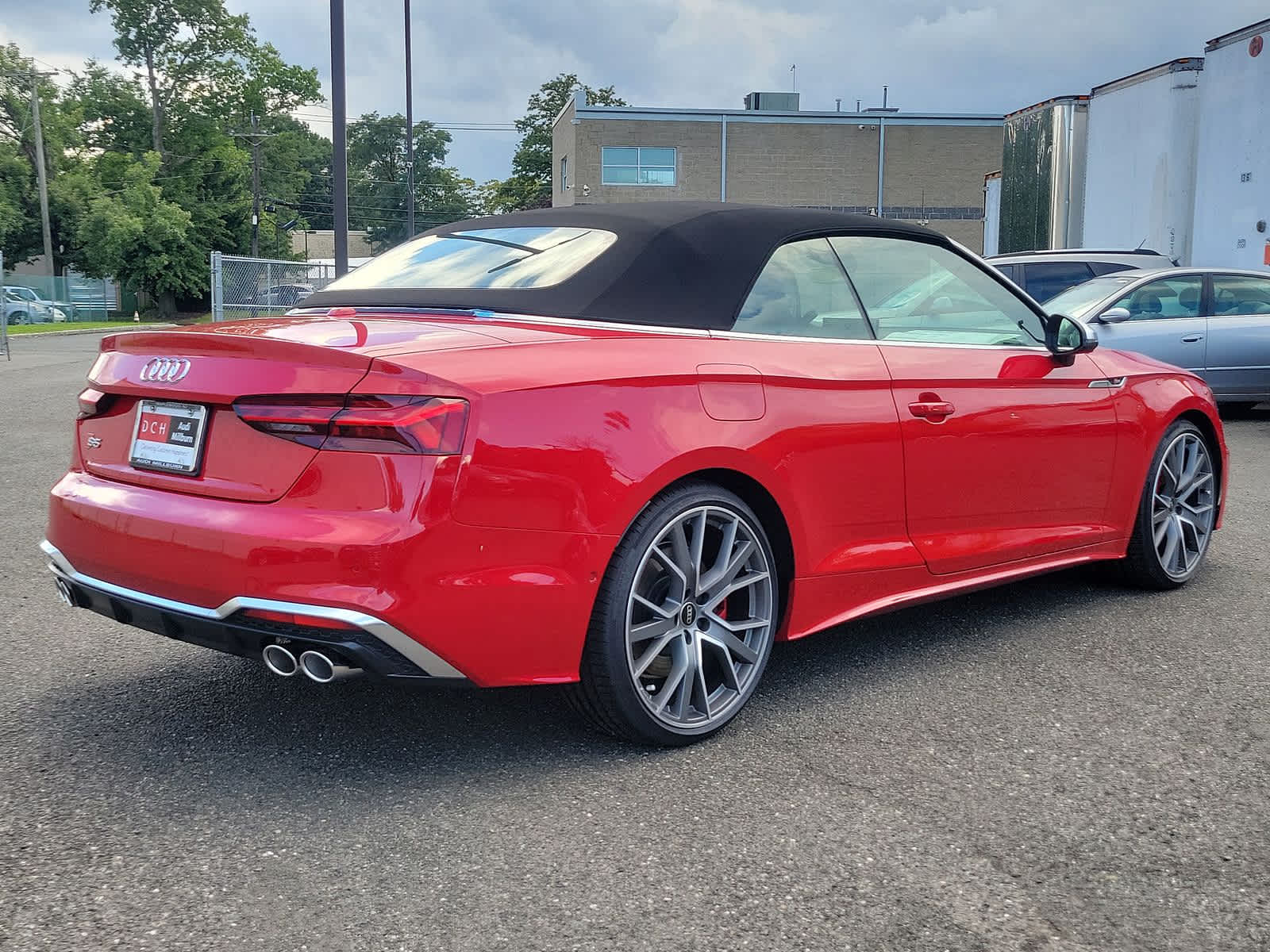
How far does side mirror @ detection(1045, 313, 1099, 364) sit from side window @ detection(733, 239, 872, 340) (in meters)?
1.04

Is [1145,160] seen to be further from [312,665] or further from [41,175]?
[41,175]

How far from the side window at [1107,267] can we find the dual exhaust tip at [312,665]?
11.6 m

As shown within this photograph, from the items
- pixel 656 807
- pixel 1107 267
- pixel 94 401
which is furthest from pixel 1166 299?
pixel 94 401

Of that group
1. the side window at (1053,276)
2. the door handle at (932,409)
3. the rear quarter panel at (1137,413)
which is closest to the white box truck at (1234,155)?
the side window at (1053,276)

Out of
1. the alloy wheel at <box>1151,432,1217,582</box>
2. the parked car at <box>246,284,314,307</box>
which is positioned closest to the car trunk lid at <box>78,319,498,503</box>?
the alloy wheel at <box>1151,432,1217,582</box>

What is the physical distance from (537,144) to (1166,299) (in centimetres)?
6649

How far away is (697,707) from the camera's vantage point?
3.50m

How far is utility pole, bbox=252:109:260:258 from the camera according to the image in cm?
5753

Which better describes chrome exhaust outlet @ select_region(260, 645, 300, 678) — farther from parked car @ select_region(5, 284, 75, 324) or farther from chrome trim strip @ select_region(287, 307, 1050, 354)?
parked car @ select_region(5, 284, 75, 324)

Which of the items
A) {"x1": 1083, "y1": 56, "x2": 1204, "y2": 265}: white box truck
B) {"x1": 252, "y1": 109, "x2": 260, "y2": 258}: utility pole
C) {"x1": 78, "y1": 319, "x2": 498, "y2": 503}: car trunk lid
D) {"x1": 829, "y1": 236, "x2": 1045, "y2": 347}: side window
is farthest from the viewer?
{"x1": 252, "y1": 109, "x2": 260, "y2": 258}: utility pole

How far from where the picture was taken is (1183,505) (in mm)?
5398

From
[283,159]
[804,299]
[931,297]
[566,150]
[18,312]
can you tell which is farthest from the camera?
[283,159]

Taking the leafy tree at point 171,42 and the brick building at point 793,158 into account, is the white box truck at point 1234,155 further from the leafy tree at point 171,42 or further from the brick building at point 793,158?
the leafy tree at point 171,42

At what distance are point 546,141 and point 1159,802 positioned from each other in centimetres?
7456
